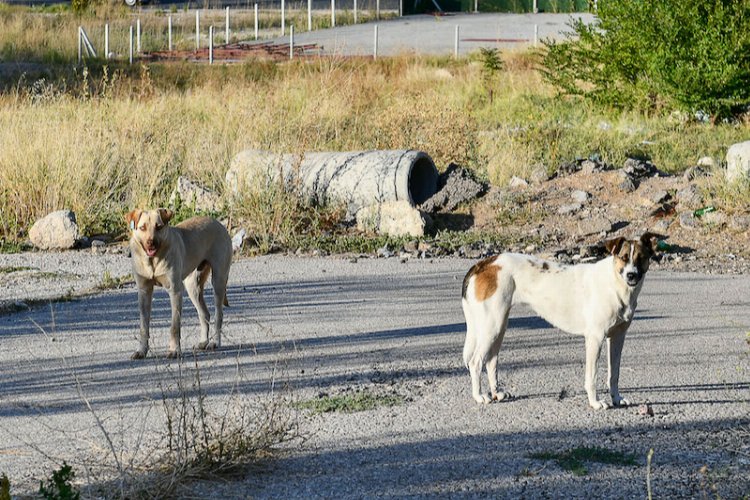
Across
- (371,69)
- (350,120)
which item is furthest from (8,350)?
(371,69)

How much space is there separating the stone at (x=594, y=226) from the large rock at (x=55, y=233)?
19.5 feet

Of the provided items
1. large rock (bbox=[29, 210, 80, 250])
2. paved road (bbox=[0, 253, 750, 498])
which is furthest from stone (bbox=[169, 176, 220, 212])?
paved road (bbox=[0, 253, 750, 498])

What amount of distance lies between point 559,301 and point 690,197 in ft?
25.6

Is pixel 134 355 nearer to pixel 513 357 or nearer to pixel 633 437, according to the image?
pixel 513 357

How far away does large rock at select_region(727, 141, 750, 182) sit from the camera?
14.7 meters

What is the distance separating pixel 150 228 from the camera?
341 inches

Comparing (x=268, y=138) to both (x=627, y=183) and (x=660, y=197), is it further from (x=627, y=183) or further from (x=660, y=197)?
(x=660, y=197)

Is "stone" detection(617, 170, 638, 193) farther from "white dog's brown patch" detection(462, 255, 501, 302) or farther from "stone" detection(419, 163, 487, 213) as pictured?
"white dog's brown patch" detection(462, 255, 501, 302)

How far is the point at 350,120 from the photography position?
19.9 meters

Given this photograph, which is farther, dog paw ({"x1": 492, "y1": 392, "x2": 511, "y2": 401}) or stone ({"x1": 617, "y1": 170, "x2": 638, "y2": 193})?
stone ({"x1": 617, "y1": 170, "x2": 638, "y2": 193})

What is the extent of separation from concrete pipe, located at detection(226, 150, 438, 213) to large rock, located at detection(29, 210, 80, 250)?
1.96 metres

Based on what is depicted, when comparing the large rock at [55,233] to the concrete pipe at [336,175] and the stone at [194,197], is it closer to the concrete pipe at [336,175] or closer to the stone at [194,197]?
the stone at [194,197]

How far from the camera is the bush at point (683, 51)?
64.3 feet

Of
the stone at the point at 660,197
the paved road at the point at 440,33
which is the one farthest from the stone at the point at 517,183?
the paved road at the point at 440,33
